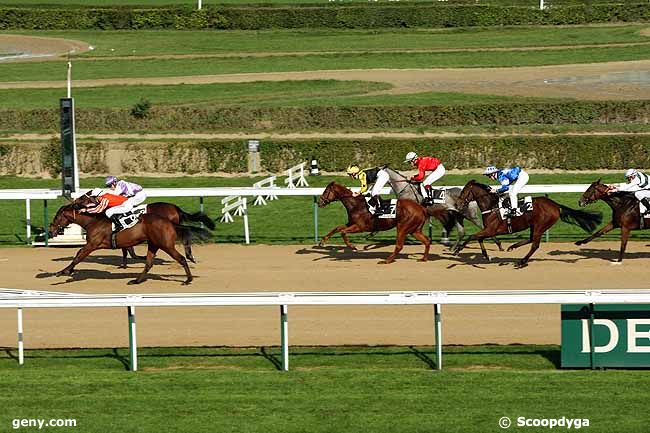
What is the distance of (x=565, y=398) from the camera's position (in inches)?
412

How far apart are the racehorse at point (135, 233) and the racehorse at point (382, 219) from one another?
2.66 m

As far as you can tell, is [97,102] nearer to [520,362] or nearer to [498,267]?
[498,267]

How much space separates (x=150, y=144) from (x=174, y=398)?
52.5 feet

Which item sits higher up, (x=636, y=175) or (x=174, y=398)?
(x=636, y=175)

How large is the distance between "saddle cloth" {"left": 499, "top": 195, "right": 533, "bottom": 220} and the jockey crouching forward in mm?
4649

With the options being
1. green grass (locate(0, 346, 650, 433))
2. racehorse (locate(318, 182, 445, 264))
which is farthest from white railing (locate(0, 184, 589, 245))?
green grass (locate(0, 346, 650, 433))

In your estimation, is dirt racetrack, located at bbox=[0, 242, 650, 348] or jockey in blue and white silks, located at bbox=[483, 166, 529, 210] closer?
dirt racetrack, located at bbox=[0, 242, 650, 348]

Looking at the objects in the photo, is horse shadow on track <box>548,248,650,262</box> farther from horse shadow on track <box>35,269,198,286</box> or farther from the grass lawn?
horse shadow on track <box>35,269,198,286</box>

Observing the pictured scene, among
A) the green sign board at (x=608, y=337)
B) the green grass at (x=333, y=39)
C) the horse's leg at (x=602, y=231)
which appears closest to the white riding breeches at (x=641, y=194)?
the horse's leg at (x=602, y=231)

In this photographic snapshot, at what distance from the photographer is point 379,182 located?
1806 centimetres

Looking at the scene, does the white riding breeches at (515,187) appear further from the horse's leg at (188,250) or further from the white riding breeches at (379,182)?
the horse's leg at (188,250)

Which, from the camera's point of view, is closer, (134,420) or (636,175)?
(134,420)

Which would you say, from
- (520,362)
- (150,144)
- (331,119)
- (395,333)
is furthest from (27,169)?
(520,362)

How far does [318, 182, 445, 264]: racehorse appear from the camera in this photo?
703 inches
